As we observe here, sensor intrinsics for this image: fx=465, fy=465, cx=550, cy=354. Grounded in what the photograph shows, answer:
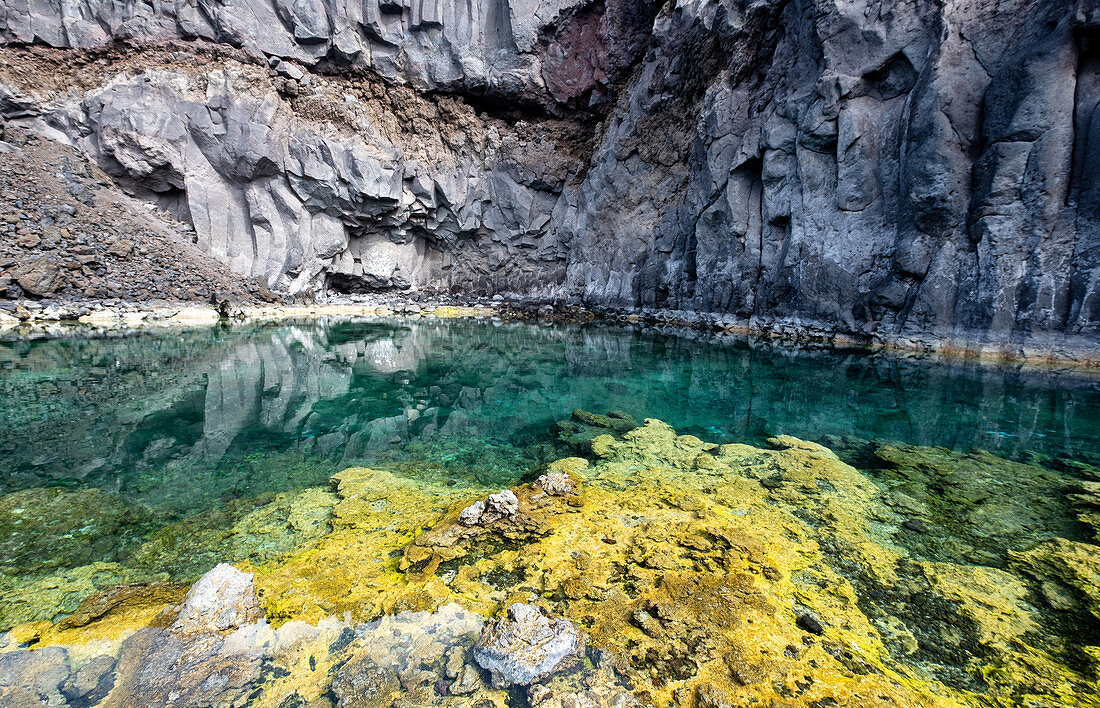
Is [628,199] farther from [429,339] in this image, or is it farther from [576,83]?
[429,339]

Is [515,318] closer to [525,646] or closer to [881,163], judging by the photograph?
[881,163]

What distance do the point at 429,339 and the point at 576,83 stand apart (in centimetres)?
1794

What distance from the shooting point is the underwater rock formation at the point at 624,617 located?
2.11 meters

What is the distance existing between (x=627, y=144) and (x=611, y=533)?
22234 millimetres

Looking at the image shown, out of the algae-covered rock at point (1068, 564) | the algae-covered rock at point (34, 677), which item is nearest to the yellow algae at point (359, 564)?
the algae-covered rock at point (34, 677)

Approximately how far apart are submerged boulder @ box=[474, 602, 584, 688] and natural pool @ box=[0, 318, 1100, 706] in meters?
0.10

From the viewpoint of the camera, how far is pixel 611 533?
3.38 metres

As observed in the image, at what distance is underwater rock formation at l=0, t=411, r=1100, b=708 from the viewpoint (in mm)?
2105

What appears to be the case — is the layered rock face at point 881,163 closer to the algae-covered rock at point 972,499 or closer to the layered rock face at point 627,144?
the layered rock face at point 627,144

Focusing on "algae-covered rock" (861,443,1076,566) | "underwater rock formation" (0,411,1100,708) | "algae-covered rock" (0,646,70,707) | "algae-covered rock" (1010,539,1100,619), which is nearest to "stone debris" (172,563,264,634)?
"underwater rock formation" (0,411,1100,708)

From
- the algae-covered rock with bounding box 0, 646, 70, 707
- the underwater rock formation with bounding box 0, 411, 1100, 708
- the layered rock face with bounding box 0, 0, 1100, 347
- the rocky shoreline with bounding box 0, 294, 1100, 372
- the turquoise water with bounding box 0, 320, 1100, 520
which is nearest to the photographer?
the algae-covered rock with bounding box 0, 646, 70, 707

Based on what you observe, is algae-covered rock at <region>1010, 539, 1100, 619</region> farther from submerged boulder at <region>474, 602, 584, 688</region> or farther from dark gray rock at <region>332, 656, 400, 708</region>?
dark gray rock at <region>332, 656, 400, 708</region>

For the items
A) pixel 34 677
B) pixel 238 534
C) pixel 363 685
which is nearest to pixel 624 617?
pixel 363 685

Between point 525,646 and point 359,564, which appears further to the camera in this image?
point 359,564
